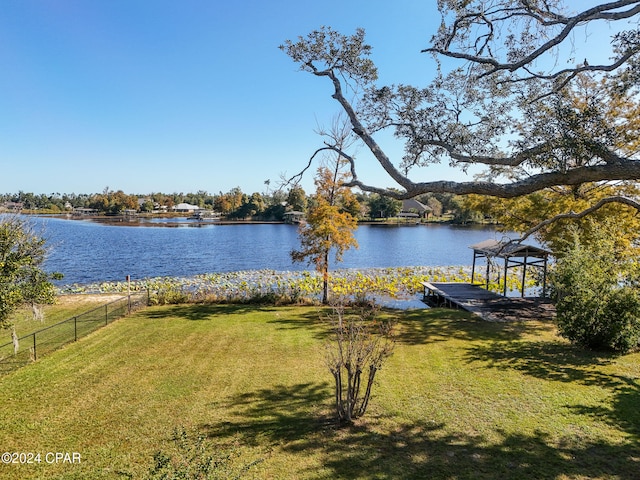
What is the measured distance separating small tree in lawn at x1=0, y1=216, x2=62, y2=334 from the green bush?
12.5 m

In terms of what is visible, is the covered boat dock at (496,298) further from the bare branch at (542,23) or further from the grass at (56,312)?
the grass at (56,312)

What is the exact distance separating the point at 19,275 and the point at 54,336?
2.96 meters

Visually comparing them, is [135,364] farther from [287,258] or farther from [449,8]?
[287,258]

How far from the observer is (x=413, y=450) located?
16.6ft

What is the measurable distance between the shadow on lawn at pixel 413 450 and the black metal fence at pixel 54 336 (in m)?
6.42

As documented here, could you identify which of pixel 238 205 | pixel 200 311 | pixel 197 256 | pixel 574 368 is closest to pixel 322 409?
pixel 574 368

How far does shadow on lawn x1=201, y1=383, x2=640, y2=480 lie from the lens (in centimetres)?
454

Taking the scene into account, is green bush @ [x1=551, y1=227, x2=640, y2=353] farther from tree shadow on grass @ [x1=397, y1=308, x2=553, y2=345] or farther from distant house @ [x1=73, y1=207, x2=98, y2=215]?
distant house @ [x1=73, y1=207, x2=98, y2=215]

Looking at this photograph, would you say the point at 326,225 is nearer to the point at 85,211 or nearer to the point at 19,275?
the point at 19,275

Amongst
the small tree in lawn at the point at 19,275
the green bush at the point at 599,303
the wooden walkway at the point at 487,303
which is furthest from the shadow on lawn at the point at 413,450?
the wooden walkway at the point at 487,303

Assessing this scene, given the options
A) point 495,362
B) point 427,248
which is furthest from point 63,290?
point 427,248

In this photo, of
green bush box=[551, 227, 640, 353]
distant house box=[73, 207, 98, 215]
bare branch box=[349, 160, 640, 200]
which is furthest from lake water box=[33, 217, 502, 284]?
distant house box=[73, 207, 98, 215]

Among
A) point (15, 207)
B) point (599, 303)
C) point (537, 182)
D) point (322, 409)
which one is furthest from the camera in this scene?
point (15, 207)

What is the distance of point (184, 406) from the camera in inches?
258
